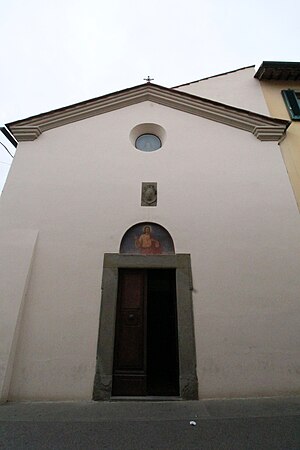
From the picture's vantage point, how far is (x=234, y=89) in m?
7.73

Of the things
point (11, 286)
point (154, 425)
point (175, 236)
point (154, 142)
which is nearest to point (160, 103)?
point (154, 142)

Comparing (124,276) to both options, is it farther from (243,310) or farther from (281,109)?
(281,109)

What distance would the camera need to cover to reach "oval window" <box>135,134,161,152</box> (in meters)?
5.91

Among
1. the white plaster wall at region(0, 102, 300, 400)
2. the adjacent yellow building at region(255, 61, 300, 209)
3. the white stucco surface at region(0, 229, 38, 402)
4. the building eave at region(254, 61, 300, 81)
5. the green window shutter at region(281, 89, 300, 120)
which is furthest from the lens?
the building eave at region(254, 61, 300, 81)

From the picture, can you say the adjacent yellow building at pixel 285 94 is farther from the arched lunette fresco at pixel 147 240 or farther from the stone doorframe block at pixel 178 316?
the stone doorframe block at pixel 178 316

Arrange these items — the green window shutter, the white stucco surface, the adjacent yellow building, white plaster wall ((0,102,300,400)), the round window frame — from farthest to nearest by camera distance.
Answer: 1. the green window shutter
2. the adjacent yellow building
3. the round window frame
4. white plaster wall ((0,102,300,400))
5. the white stucco surface

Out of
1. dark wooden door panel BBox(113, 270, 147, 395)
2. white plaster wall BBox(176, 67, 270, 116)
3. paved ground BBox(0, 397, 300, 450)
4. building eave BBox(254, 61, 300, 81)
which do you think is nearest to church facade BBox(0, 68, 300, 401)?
dark wooden door panel BBox(113, 270, 147, 395)

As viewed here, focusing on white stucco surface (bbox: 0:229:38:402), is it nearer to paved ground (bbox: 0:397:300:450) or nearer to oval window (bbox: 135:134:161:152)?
paved ground (bbox: 0:397:300:450)

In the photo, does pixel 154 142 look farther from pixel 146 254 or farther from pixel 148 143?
pixel 146 254

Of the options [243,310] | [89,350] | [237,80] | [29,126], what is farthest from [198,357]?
[237,80]

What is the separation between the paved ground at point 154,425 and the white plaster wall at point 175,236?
1.41 feet

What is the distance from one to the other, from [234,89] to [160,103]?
2900 mm

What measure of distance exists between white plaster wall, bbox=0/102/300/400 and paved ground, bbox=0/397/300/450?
1.41ft

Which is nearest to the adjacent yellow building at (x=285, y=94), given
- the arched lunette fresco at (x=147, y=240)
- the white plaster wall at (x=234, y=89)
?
the white plaster wall at (x=234, y=89)
